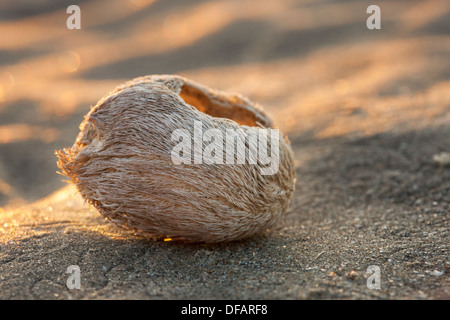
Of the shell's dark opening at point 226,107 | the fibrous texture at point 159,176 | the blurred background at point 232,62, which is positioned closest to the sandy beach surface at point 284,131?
the blurred background at point 232,62

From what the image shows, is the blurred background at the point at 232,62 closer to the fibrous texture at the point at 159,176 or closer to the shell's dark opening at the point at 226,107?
the shell's dark opening at the point at 226,107

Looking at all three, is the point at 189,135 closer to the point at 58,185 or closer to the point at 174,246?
the point at 174,246

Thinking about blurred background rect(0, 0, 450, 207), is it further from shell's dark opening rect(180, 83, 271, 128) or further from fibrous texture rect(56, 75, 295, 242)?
fibrous texture rect(56, 75, 295, 242)

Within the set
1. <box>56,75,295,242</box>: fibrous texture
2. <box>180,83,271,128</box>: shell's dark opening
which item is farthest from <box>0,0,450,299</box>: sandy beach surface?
<box>180,83,271,128</box>: shell's dark opening

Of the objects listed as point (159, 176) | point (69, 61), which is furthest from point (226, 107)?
point (69, 61)

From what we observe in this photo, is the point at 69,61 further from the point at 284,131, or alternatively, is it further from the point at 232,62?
the point at 284,131
